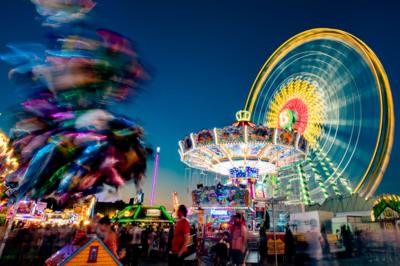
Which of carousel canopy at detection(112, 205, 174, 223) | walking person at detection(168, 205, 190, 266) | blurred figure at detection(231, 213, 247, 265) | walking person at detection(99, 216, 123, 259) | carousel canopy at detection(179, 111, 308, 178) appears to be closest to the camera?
walking person at detection(168, 205, 190, 266)

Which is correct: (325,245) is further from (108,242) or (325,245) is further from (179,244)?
(108,242)

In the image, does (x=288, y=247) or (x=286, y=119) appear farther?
(x=286, y=119)

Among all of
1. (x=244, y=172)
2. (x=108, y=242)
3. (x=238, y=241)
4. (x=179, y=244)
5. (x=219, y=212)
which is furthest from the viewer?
(x=244, y=172)

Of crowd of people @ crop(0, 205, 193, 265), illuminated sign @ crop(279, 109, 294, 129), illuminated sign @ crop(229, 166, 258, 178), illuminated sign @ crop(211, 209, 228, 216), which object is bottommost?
crowd of people @ crop(0, 205, 193, 265)

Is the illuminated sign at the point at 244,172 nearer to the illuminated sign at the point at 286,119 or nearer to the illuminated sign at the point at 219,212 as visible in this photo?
the illuminated sign at the point at 286,119

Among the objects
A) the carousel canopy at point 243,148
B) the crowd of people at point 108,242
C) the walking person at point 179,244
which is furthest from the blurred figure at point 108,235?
the carousel canopy at point 243,148

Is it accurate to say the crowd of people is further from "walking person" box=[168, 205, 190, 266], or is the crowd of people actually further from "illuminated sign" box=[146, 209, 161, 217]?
"illuminated sign" box=[146, 209, 161, 217]

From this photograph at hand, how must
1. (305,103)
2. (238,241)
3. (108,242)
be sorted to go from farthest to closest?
(305,103) < (238,241) < (108,242)

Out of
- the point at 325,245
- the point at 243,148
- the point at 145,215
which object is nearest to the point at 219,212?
the point at 145,215

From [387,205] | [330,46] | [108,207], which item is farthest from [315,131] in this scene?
[108,207]

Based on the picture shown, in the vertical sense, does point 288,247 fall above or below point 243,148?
below

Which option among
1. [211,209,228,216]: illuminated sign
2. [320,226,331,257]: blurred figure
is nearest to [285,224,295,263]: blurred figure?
[320,226,331,257]: blurred figure

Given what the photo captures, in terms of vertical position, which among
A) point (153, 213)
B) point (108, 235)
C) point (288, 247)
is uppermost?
point (153, 213)

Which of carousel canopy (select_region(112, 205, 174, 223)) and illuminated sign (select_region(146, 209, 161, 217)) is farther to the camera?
illuminated sign (select_region(146, 209, 161, 217))
